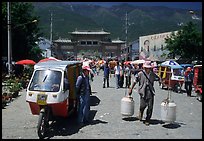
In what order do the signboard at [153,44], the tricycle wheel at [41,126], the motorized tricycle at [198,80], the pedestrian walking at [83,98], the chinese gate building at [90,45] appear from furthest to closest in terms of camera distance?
the chinese gate building at [90,45] < the signboard at [153,44] < the motorized tricycle at [198,80] < the pedestrian walking at [83,98] < the tricycle wheel at [41,126]

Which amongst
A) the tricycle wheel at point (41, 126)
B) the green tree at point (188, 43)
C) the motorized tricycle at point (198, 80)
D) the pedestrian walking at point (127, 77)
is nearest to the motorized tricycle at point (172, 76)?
the pedestrian walking at point (127, 77)

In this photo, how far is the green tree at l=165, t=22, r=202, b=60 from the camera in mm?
42031

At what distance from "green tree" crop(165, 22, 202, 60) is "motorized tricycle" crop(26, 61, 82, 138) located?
33695mm

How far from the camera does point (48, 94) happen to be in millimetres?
9453

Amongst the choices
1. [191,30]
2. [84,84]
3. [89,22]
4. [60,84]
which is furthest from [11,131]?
[89,22]

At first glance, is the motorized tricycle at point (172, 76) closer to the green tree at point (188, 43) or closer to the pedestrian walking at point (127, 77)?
the pedestrian walking at point (127, 77)

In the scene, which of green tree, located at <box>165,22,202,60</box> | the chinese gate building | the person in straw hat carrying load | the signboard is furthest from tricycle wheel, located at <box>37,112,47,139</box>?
the chinese gate building

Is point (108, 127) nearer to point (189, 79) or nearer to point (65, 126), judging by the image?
point (65, 126)

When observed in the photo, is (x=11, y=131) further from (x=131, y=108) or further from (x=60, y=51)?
(x=60, y=51)

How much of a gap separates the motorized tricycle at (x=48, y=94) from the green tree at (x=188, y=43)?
33695 millimetres

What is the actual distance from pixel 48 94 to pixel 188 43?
116ft

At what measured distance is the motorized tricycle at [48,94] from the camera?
937 cm

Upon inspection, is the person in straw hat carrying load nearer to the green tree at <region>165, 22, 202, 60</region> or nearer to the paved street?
the paved street

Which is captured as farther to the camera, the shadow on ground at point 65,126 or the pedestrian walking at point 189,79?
the pedestrian walking at point 189,79
